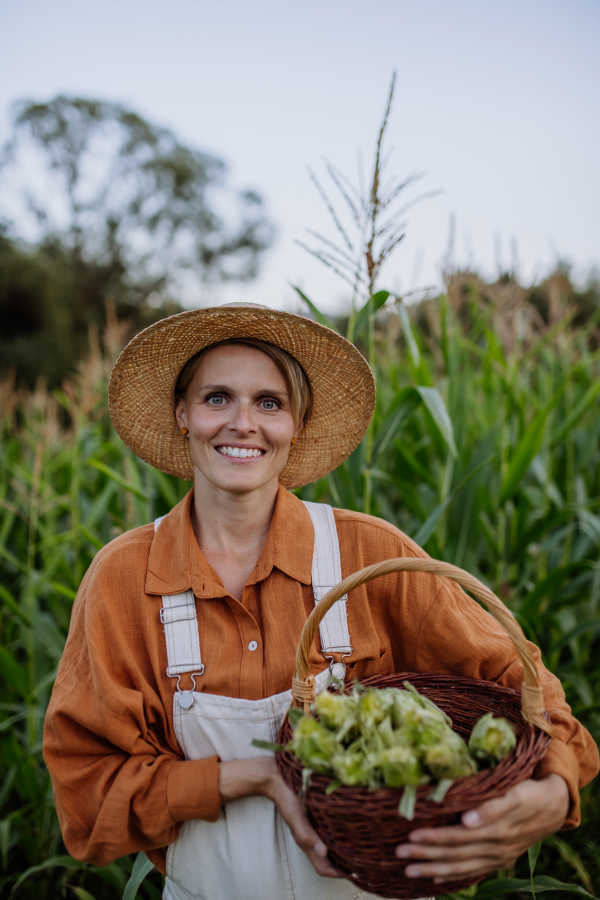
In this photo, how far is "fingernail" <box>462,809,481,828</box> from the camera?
2.87 ft

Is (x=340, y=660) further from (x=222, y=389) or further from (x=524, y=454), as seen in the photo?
(x=524, y=454)

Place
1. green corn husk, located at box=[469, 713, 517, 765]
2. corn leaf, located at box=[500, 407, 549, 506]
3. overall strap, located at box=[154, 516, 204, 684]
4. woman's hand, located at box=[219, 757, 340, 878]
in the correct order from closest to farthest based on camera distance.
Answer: green corn husk, located at box=[469, 713, 517, 765] → woman's hand, located at box=[219, 757, 340, 878] → overall strap, located at box=[154, 516, 204, 684] → corn leaf, located at box=[500, 407, 549, 506]

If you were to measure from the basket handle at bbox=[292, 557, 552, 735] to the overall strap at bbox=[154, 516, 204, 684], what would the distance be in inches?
11.0

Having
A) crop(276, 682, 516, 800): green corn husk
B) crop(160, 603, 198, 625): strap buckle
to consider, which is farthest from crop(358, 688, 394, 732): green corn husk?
crop(160, 603, 198, 625): strap buckle

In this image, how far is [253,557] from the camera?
4.78 ft

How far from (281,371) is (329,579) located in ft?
1.76

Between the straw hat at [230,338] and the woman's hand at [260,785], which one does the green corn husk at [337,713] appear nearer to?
the woman's hand at [260,785]

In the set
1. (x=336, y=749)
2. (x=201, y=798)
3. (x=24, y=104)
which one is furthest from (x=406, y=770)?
(x=24, y=104)

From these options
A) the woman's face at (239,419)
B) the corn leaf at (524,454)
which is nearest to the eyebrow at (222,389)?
the woman's face at (239,419)

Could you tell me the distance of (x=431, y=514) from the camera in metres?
1.81

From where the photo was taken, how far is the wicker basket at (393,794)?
854 mm

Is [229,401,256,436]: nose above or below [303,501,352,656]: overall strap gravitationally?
above

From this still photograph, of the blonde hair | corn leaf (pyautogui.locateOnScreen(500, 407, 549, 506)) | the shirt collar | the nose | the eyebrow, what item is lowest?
the shirt collar

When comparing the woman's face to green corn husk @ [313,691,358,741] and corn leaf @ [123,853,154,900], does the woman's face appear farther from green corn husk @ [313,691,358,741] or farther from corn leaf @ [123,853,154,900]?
corn leaf @ [123,853,154,900]
